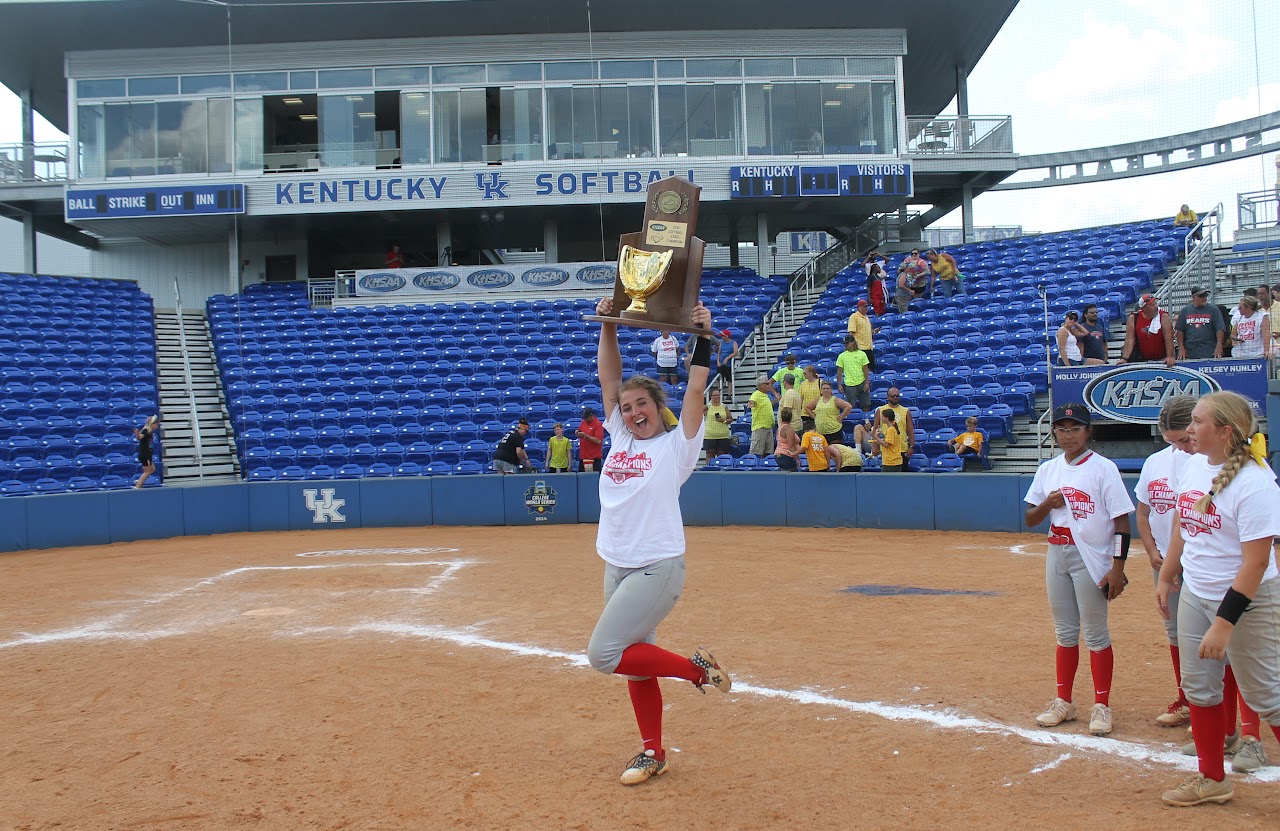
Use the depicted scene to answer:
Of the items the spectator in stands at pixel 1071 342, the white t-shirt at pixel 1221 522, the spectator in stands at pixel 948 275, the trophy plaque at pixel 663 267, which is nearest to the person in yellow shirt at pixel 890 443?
the spectator in stands at pixel 1071 342

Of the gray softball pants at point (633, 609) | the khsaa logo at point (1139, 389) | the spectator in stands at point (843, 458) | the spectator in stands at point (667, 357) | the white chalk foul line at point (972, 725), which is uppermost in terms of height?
the spectator in stands at point (667, 357)

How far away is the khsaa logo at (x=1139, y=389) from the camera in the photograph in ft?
45.6

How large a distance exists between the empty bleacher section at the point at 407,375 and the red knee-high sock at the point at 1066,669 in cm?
1416

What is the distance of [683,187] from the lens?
572 cm

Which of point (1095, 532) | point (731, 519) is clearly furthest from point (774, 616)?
point (731, 519)

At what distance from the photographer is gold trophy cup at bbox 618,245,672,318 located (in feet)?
17.3

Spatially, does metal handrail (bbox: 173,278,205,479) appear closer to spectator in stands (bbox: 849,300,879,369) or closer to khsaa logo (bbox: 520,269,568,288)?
khsaa logo (bbox: 520,269,568,288)

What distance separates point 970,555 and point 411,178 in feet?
66.1

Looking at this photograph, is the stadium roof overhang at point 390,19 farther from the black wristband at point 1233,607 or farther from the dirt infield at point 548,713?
the black wristband at point 1233,607

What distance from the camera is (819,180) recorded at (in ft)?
89.0

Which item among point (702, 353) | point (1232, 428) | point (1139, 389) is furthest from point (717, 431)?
point (1232, 428)

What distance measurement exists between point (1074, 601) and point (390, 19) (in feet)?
86.1

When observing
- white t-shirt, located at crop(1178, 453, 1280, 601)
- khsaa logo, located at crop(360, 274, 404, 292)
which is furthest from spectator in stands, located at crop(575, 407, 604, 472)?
white t-shirt, located at crop(1178, 453, 1280, 601)

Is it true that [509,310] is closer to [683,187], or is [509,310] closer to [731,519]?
[731,519]
